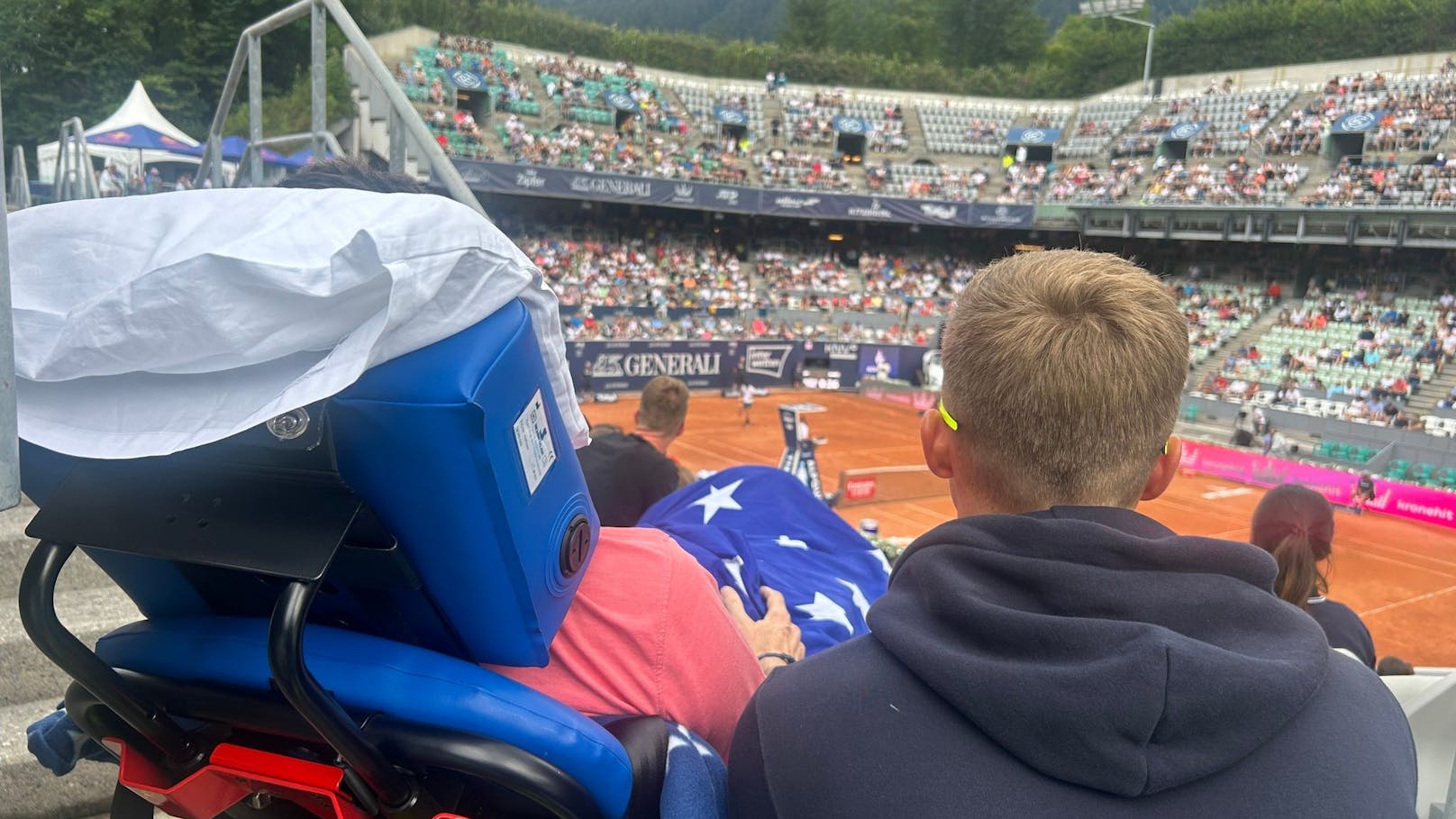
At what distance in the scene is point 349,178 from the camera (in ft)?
4.55

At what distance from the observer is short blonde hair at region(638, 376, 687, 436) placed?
16.3 feet

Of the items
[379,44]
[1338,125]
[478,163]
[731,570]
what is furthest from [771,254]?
[731,570]

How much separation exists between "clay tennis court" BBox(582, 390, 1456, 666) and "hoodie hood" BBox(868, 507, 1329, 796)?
22.7 feet

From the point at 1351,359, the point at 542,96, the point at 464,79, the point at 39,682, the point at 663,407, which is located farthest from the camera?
the point at 542,96

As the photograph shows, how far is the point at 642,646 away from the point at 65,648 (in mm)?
656

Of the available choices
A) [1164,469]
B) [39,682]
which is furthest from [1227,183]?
[39,682]

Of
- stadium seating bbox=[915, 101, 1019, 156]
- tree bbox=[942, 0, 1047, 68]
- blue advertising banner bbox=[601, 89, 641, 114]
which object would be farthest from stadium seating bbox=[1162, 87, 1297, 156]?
tree bbox=[942, 0, 1047, 68]

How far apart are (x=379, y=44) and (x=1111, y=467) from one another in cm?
3624

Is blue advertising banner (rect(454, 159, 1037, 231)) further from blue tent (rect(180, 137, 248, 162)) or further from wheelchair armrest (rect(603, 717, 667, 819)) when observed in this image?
wheelchair armrest (rect(603, 717, 667, 819))

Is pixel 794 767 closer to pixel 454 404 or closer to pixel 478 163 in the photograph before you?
pixel 454 404

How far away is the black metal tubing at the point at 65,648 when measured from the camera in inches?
40.9

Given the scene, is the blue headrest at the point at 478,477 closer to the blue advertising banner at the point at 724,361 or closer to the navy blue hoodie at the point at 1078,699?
the navy blue hoodie at the point at 1078,699

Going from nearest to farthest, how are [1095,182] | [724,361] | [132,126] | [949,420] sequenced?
1. [949,420]
2. [132,126]
3. [724,361]
4. [1095,182]

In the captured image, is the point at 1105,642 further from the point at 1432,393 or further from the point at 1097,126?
the point at 1097,126
